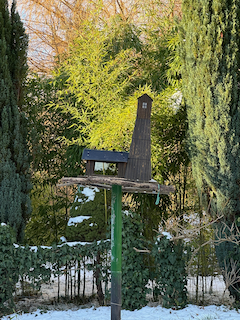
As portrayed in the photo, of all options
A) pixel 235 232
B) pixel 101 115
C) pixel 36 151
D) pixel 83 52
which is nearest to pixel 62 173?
pixel 36 151

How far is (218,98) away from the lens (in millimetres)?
4289

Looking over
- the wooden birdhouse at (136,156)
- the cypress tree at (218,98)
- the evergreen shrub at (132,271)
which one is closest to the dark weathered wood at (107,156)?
the wooden birdhouse at (136,156)

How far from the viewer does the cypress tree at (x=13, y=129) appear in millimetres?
4789

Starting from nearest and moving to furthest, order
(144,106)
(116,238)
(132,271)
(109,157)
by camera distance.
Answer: (109,157), (144,106), (116,238), (132,271)

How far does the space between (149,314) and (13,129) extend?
3.07 m

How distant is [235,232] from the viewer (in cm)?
443

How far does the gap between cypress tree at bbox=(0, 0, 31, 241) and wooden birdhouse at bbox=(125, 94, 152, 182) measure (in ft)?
8.61

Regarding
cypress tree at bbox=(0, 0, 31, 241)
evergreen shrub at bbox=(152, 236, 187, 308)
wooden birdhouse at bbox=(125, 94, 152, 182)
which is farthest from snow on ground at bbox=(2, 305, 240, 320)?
wooden birdhouse at bbox=(125, 94, 152, 182)

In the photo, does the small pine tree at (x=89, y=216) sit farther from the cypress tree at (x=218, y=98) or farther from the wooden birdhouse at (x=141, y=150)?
the wooden birdhouse at (x=141, y=150)

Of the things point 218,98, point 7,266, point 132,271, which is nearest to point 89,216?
point 132,271

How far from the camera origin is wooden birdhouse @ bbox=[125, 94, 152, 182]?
8.80 ft

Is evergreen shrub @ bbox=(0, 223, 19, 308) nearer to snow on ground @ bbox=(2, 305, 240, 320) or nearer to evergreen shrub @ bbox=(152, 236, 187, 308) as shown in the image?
snow on ground @ bbox=(2, 305, 240, 320)

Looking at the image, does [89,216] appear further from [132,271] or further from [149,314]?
[149,314]

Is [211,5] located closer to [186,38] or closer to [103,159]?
[186,38]
